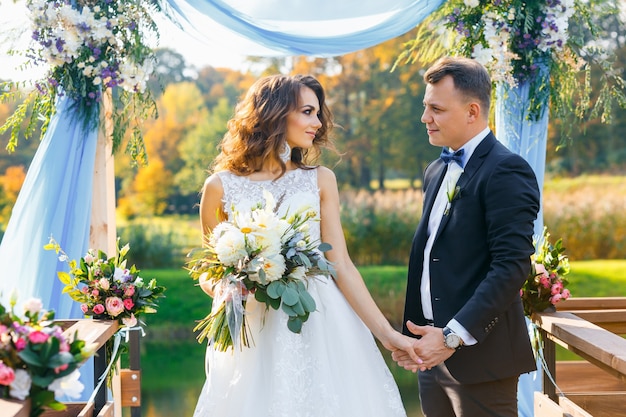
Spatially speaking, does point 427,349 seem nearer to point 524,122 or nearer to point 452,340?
point 452,340

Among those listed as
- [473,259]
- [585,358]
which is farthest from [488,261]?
[585,358]

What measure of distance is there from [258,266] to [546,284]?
1.35 meters

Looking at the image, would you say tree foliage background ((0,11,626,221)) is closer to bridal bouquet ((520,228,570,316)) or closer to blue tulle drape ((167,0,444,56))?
blue tulle drape ((167,0,444,56))

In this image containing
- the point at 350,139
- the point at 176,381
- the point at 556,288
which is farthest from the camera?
the point at 350,139

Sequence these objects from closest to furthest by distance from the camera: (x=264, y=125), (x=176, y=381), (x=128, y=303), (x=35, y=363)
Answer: (x=35, y=363) < (x=264, y=125) < (x=128, y=303) < (x=176, y=381)

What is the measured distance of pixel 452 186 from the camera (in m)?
2.58

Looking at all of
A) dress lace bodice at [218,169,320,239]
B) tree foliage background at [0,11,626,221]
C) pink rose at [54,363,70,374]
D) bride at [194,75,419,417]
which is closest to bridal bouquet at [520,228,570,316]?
bride at [194,75,419,417]

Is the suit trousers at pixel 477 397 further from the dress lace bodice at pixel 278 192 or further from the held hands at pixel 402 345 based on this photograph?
the dress lace bodice at pixel 278 192

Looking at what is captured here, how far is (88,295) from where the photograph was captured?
300 cm

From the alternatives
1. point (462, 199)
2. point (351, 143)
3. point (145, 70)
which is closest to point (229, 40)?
point (145, 70)

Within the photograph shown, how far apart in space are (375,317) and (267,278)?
57cm

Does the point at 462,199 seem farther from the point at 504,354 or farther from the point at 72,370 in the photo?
the point at 72,370

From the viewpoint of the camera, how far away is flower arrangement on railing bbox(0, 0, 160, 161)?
11.3 ft

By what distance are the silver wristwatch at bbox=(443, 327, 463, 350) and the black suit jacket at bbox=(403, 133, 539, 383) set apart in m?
0.05
